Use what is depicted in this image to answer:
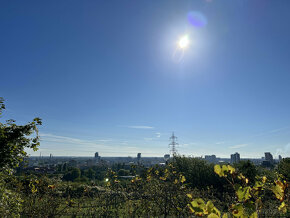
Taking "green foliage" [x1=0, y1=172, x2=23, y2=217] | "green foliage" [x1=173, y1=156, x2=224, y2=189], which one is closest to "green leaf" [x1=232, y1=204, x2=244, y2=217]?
"green foliage" [x1=0, y1=172, x2=23, y2=217]

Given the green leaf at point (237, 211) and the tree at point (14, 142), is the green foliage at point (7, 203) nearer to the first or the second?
the tree at point (14, 142)

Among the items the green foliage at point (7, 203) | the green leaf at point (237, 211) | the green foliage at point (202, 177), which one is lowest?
the green foliage at point (202, 177)

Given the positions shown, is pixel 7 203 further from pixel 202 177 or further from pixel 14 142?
pixel 202 177

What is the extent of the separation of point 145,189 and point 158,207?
90 centimetres

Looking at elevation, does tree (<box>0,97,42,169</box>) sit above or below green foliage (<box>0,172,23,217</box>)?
above

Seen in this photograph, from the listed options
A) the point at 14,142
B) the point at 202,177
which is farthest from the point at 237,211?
the point at 202,177

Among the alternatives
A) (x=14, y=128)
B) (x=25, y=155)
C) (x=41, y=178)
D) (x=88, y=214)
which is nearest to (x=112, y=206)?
(x=88, y=214)

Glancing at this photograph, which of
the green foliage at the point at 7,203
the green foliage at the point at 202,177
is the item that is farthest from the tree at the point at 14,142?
Answer: the green foliage at the point at 202,177

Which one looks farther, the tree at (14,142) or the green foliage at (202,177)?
the green foliage at (202,177)

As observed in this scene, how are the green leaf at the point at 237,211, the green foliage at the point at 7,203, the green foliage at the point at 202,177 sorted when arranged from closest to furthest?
the green leaf at the point at 237,211, the green foliage at the point at 7,203, the green foliage at the point at 202,177

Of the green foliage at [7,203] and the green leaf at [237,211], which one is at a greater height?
the green leaf at [237,211]

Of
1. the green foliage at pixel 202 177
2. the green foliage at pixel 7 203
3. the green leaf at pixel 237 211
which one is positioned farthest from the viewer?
the green foliage at pixel 202 177

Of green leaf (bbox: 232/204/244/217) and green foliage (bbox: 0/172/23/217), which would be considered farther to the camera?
green foliage (bbox: 0/172/23/217)

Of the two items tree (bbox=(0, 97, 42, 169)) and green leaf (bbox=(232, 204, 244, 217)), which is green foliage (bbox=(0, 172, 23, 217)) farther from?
green leaf (bbox=(232, 204, 244, 217))
